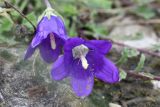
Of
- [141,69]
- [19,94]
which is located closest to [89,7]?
[141,69]

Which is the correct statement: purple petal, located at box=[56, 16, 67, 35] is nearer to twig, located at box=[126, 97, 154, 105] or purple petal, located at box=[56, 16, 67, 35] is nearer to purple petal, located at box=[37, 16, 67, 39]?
purple petal, located at box=[37, 16, 67, 39]

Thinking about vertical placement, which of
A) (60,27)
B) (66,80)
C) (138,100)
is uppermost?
(60,27)

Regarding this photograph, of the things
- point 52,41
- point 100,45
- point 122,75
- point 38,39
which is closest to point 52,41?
point 52,41

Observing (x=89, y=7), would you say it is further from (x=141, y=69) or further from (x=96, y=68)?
(x=96, y=68)

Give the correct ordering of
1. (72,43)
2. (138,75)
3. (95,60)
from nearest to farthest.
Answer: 1. (72,43)
2. (95,60)
3. (138,75)

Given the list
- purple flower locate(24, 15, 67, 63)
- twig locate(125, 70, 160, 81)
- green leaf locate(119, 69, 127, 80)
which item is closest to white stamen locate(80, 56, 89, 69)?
purple flower locate(24, 15, 67, 63)

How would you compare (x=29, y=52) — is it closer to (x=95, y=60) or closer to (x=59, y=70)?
(x=59, y=70)

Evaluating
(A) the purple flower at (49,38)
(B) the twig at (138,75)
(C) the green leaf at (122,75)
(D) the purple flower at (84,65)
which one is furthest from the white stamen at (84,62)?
(B) the twig at (138,75)
